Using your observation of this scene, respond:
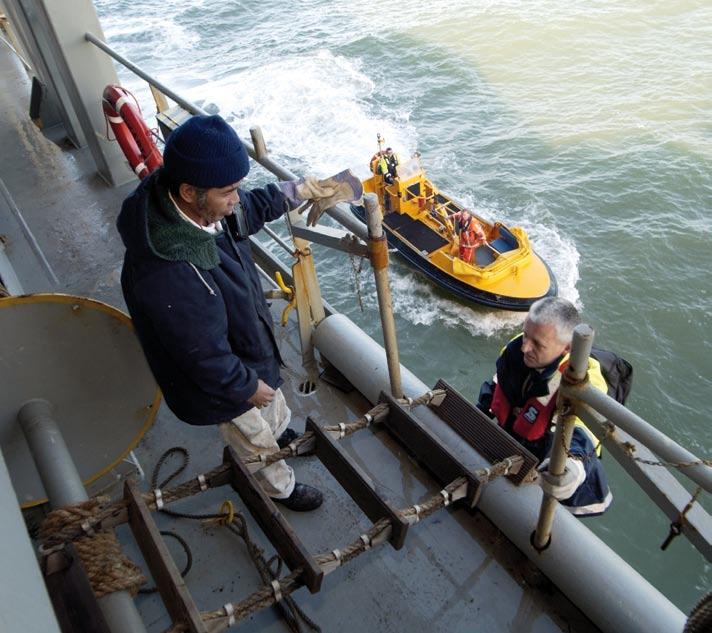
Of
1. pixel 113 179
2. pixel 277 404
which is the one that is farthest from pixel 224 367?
pixel 113 179

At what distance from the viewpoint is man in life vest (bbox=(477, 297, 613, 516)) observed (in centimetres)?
264

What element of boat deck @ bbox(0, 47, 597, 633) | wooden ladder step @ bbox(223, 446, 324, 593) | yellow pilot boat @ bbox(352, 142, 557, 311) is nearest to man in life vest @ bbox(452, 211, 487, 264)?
yellow pilot boat @ bbox(352, 142, 557, 311)

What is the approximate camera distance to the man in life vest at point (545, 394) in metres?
2.64

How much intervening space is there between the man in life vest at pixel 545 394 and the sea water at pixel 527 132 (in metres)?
7.59

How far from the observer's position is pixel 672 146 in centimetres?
1905

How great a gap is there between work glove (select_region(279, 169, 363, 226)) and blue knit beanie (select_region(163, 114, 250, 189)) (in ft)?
2.22

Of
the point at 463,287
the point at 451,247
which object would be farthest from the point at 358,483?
the point at 451,247

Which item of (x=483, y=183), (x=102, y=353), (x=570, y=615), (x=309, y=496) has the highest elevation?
(x=102, y=353)

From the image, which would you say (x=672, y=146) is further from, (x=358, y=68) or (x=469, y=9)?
(x=469, y=9)

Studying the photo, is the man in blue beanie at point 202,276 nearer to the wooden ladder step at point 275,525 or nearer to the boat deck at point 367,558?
the wooden ladder step at point 275,525

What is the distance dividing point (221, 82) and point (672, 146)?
18156 millimetres

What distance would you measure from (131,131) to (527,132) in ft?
60.2

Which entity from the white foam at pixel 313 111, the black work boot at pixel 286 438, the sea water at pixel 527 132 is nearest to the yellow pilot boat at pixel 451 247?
the sea water at pixel 527 132

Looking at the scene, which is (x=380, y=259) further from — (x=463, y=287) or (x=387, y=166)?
(x=387, y=166)
